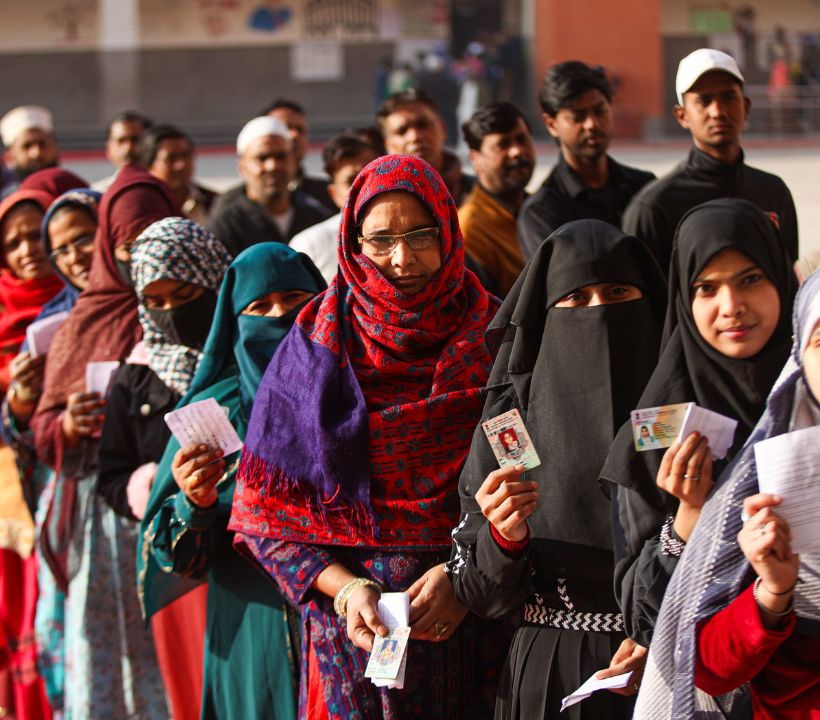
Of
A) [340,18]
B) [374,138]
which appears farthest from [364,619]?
[340,18]

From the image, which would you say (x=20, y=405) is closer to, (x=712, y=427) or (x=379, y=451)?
(x=379, y=451)

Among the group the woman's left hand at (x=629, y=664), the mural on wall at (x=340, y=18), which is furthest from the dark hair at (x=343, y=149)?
the mural on wall at (x=340, y=18)

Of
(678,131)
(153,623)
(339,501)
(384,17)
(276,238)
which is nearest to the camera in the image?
(339,501)

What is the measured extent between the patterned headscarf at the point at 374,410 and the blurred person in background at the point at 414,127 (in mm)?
2781

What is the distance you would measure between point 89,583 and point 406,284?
2095 mm

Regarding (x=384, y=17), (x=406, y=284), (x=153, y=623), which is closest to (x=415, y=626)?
(x=406, y=284)

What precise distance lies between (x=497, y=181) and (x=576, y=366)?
103 inches

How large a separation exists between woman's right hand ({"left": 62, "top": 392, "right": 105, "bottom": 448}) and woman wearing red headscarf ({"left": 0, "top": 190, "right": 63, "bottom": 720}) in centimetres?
64

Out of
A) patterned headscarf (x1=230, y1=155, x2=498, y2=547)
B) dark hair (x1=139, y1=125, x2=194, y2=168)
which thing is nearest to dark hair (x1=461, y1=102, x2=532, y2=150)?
dark hair (x1=139, y1=125, x2=194, y2=168)

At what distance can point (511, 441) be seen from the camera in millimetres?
2533

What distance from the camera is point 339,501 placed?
9.51ft

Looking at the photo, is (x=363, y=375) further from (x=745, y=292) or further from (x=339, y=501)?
(x=745, y=292)

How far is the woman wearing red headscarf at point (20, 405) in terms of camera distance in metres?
4.81

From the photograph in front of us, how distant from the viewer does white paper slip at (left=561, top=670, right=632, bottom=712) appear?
2.49 meters
